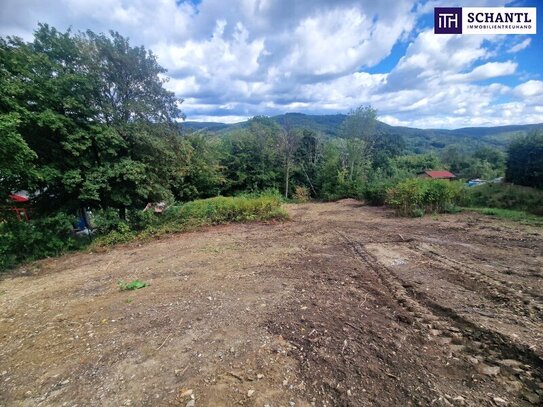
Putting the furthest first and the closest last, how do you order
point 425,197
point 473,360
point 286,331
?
point 425,197
point 286,331
point 473,360

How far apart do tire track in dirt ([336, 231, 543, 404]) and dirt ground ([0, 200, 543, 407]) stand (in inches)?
0.7

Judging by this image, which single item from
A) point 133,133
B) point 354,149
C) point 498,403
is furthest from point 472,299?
point 354,149

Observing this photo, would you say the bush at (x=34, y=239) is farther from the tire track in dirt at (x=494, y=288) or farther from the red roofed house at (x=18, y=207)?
the tire track in dirt at (x=494, y=288)

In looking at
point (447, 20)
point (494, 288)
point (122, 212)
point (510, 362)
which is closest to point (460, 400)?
point (510, 362)

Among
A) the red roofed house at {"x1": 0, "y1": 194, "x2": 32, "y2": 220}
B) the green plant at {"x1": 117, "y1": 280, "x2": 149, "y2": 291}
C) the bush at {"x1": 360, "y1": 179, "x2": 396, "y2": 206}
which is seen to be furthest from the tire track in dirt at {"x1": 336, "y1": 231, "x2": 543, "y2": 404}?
the bush at {"x1": 360, "y1": 179, "x2": 396, "y2": 206}

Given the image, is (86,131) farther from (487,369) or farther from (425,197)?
(425,197)

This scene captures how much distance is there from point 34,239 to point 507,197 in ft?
64.7

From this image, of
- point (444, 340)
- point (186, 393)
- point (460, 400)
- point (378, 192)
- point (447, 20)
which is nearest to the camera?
point (460, 400)

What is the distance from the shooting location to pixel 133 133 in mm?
8453

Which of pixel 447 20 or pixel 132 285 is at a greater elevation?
pixel 447 20

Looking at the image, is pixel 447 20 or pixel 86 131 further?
pixel 86 131

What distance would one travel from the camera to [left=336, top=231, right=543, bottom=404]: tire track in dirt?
7.40 feet

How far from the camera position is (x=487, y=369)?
2373mm

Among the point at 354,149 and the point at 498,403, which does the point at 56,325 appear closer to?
the point at 498,403
